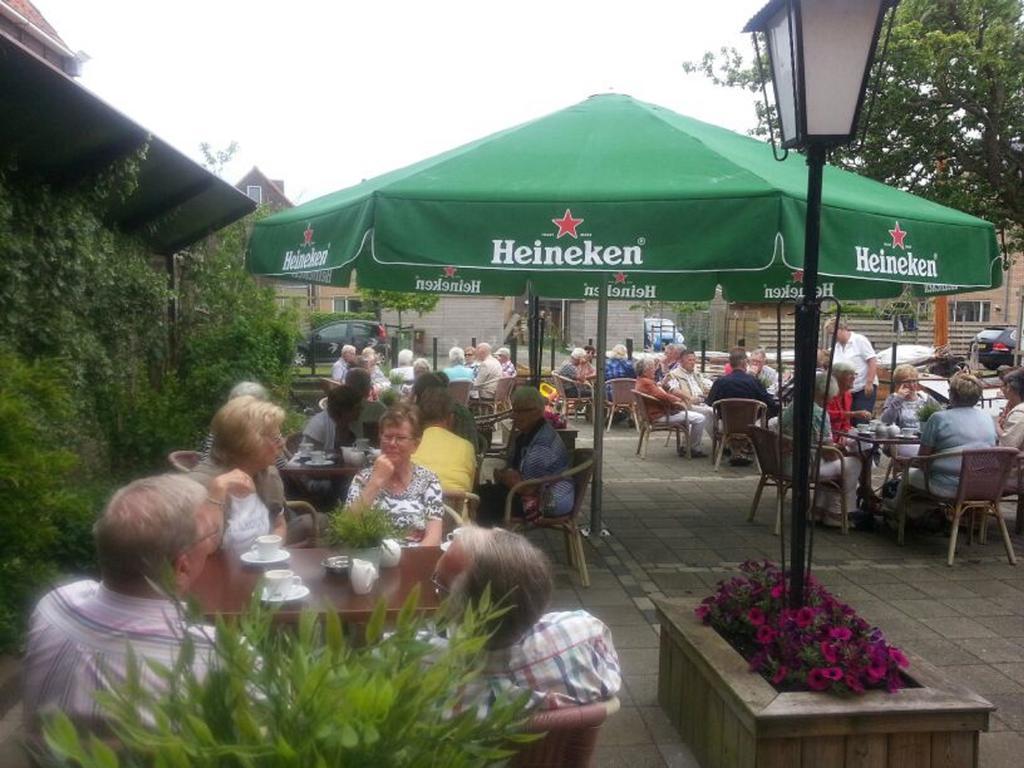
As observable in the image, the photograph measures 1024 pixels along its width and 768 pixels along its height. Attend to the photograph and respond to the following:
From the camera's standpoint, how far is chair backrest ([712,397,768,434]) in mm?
9487

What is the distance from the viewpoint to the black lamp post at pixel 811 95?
2883 millimetres

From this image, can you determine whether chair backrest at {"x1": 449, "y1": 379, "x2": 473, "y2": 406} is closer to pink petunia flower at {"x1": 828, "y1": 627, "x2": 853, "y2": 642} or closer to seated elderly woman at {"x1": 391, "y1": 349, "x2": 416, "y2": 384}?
seated elderly woman at {"x1": 391, "y1": 349, "x2": 416, "y2": 384}

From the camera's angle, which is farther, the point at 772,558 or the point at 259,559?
the point at 772,558

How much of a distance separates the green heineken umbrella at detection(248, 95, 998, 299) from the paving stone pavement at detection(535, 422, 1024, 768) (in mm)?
1719

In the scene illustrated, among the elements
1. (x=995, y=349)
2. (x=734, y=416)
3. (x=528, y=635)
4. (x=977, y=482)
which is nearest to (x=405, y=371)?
(x=734, y=416)

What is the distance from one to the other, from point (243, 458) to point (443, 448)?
1406mm

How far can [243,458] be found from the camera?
3.68 meters

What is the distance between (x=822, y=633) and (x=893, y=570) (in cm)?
310

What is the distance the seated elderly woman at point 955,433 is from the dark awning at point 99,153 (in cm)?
536

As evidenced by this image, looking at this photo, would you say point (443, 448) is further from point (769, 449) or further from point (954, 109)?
point (954, 109)

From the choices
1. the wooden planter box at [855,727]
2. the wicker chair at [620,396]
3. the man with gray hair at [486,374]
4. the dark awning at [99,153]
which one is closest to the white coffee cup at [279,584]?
the wooden planter box at [855,727]

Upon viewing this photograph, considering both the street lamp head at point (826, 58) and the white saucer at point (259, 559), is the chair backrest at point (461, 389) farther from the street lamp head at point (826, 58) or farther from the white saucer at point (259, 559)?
the street lamp head at point (826, 58)

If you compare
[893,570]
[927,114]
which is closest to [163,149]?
[893,570]

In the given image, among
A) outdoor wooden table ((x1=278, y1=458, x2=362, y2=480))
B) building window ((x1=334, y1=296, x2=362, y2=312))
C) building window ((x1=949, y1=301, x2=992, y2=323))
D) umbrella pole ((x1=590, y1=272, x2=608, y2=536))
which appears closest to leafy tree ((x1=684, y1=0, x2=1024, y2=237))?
umbrella pole ((x1=590, y1=272, x2=608, y2=536))
